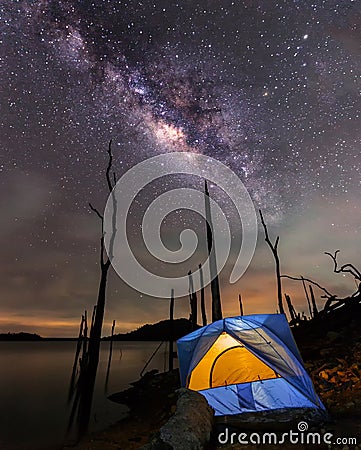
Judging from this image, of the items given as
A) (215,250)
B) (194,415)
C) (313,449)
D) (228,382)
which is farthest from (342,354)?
(215,250)

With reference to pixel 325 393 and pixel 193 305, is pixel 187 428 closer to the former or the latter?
pixel 325 393

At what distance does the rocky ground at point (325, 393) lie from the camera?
568 cm

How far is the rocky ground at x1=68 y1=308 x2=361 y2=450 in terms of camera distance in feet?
18.6

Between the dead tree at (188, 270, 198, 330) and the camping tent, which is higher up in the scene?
the dead tree at (188, 270, 198, 330)

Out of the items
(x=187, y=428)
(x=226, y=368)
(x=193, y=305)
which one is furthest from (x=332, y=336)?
(x=193, y=305)

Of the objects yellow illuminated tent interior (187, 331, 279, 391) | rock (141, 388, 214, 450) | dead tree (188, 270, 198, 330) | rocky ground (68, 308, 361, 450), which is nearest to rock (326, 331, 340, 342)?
rocky ground (68, 308, 361, 450)

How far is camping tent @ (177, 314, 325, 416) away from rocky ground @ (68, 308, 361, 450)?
0.74 meters

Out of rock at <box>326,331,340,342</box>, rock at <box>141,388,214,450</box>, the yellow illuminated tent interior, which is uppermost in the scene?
rock at <box>326,331,340,342</box>

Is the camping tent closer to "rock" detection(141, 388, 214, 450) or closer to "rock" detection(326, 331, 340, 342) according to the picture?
"rock" detection(141, 388, 214, 450)

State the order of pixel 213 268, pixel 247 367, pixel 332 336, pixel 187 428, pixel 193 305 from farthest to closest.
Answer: pixel 193 305
pixel 213 268
pixel 332 336
pixel 247 367
pixel 187 428

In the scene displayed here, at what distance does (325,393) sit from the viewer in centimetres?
771

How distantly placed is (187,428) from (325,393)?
4548 mm

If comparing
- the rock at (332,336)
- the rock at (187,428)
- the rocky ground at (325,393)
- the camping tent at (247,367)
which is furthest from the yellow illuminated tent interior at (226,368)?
the rock at (332,336)

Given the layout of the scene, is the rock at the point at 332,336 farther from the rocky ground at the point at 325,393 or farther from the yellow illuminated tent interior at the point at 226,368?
the yellow illuminated tent interior at the point at 226,368
